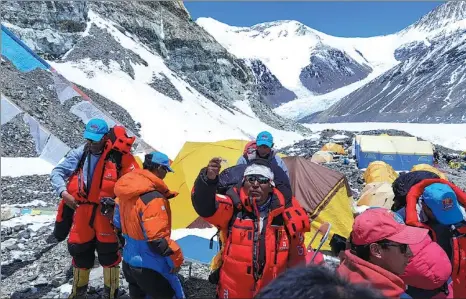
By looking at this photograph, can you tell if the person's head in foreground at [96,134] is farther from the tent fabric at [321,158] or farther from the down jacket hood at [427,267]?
the tent fabric at [321,158]

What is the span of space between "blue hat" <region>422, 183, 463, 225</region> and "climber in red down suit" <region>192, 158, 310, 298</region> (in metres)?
1.00

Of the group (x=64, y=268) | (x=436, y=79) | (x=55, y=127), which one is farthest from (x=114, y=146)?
(x=436, y=79)

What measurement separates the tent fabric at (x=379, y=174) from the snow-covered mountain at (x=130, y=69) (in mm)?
10834

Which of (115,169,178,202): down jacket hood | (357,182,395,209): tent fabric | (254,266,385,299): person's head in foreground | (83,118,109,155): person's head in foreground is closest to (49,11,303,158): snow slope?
(357,182,395,209): tent fabric

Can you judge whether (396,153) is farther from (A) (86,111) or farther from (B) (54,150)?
(B) (54,150)

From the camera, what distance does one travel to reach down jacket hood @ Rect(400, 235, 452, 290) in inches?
100

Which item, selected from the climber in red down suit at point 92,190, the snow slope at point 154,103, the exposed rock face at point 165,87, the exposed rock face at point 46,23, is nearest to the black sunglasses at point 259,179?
the climber in red down suit at point 92,190

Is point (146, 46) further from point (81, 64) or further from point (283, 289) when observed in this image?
point (283, 289)

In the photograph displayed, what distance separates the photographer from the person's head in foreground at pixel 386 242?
227 centimetres

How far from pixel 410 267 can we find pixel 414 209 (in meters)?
0.79

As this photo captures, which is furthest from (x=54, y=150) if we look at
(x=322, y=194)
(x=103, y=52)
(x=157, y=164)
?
(x=103, y=52)

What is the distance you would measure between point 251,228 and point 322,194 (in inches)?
227

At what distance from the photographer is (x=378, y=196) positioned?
9.69 m

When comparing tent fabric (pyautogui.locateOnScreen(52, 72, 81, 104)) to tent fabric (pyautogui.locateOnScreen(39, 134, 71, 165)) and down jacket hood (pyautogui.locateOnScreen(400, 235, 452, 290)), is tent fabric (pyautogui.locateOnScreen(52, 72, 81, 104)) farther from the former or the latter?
down jacket hood (pyautogui.locateOnScreen(400, 235, 452, 290))
